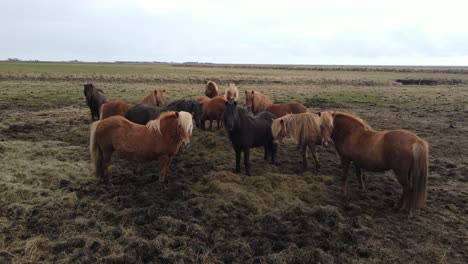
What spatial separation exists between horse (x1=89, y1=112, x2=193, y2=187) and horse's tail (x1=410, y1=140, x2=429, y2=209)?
3.80 metres

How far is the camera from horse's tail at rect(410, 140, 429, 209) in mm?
5430

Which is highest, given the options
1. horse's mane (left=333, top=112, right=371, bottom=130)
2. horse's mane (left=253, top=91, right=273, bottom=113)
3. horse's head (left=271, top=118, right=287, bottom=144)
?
horse's mane (left=333, top=112, right=371, bottom=130)

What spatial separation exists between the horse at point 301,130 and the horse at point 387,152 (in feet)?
3.01

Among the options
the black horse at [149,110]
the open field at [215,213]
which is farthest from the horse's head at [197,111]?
→ the open field at [215,213]

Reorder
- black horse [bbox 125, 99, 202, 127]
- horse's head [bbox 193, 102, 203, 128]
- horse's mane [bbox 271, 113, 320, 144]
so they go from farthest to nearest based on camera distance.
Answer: horse's head [bbox 193, 102, 203, 128] → black horse [bbox 125, 99, 202, 127] → horse's mane [bbox 271, 113, 320, 144]

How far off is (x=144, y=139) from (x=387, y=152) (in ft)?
14.0

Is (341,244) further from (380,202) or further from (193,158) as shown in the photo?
(193,158)

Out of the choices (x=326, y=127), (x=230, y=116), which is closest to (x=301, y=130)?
(x=326, y=127)

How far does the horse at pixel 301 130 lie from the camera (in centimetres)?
773

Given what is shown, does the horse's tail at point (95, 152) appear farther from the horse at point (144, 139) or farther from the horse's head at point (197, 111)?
the horse's head at point (197, 111)

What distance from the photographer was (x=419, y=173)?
5.49 m

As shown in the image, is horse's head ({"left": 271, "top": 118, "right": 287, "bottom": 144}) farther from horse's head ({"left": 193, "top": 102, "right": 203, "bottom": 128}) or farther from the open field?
horse's head ({"left": 193, "top": 102, "right": 203, "bottom": 128})

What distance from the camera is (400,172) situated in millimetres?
5648

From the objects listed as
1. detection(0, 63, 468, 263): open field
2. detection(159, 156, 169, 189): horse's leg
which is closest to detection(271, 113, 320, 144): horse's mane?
detection(0, 63, 468, 263): open field
